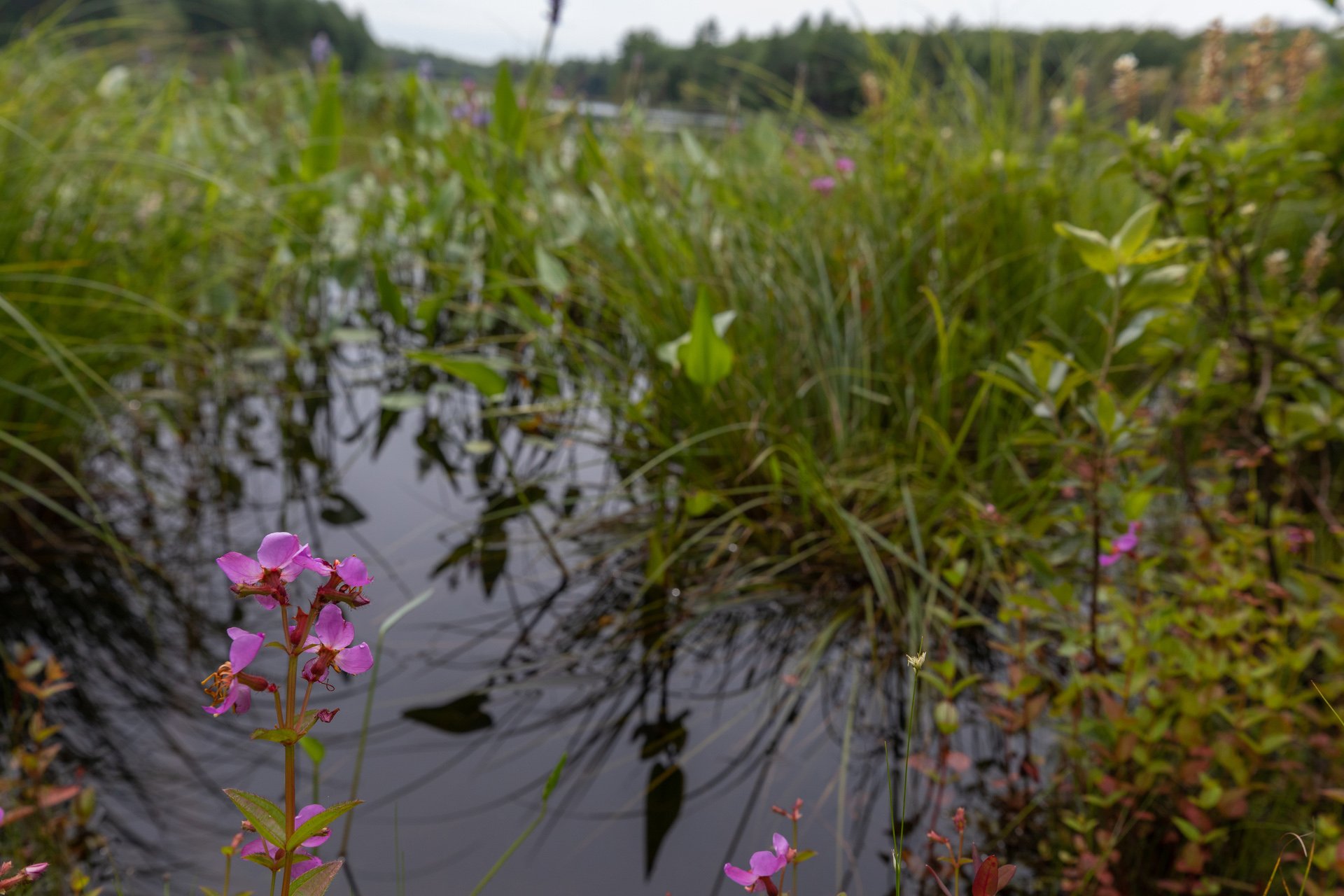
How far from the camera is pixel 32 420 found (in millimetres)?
1253

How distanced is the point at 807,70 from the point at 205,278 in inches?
60.3

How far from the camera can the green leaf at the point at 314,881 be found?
1.20ft

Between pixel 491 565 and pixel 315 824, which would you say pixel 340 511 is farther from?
pixel 315 824

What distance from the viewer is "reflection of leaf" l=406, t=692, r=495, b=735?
899mm

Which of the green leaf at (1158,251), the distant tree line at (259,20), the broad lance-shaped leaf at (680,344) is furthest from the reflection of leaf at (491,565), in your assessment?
the distant tree line at (259,20)

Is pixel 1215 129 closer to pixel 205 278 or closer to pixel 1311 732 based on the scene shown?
pixel 1311 732

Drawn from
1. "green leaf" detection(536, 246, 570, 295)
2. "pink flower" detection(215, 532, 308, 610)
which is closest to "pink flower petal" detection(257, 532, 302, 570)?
"pink flower" detection(215, 532, 308, 610)

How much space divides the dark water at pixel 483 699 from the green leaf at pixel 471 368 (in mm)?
217

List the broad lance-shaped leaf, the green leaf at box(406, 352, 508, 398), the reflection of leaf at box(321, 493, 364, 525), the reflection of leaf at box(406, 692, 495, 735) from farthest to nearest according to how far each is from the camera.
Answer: the reflection of leaf at box(321, 493, 364, 525)
the broad lance-shaped leaf
the green leaf at box(406, 352, 508, 398)
the reflection of leaf at box(406, 692, 495, 735)

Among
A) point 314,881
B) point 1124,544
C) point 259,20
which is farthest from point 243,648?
point 259,20

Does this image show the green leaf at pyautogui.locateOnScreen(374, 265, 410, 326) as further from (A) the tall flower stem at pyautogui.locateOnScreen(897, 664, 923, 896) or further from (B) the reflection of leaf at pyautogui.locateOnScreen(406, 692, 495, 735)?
(A) the tall flower stem at pyautogui.locateOnScreen(897, 664, 923, 896)

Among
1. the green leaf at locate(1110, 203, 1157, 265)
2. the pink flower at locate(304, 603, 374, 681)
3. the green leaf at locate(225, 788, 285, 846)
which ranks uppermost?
the green leaf at locate(1110, 203, 1157, 265)

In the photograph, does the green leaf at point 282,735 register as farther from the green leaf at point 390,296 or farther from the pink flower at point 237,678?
the green leaf at point 390,296

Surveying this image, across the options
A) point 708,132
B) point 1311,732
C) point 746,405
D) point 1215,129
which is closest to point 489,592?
point 746,405
